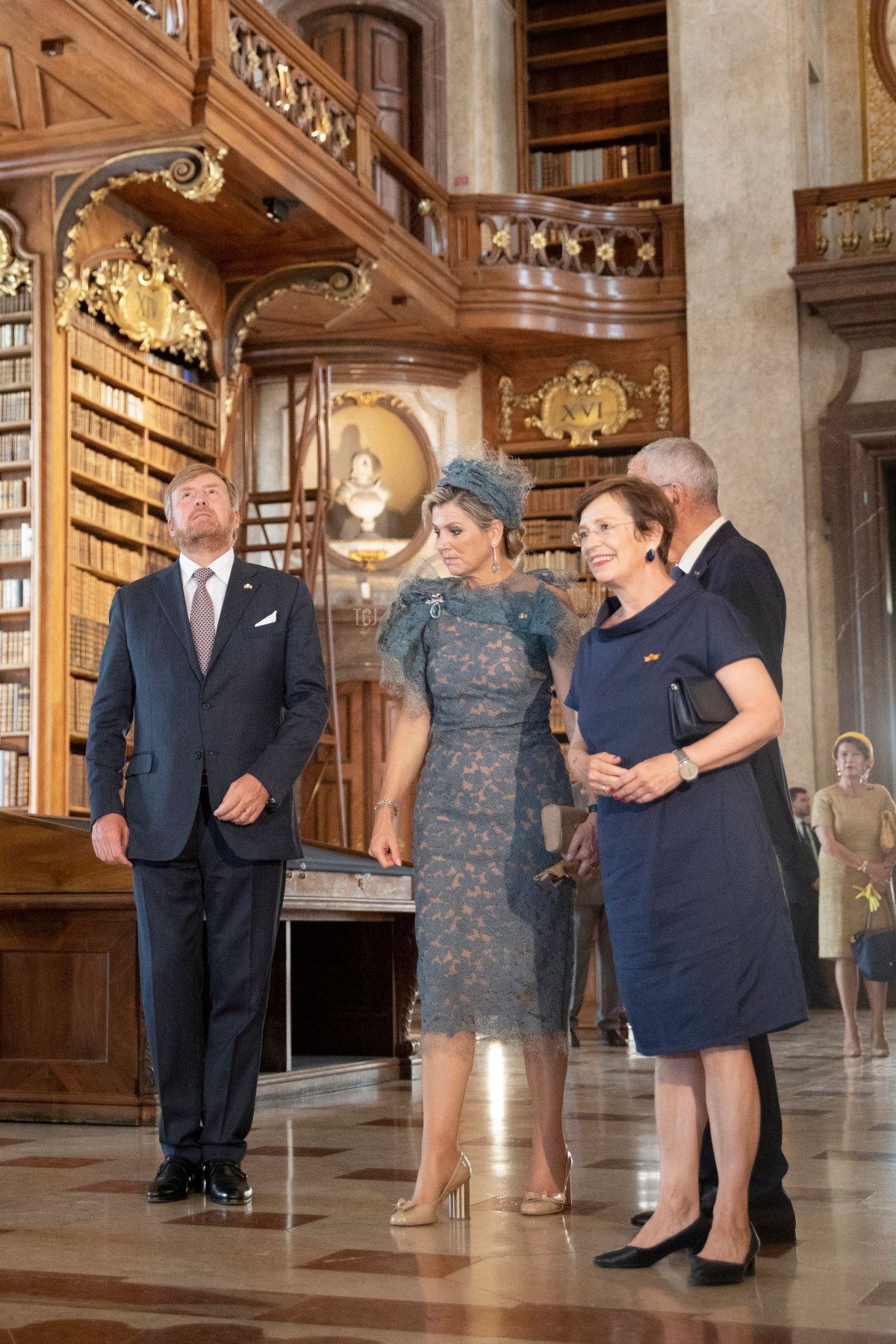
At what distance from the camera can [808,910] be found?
10.2 metres

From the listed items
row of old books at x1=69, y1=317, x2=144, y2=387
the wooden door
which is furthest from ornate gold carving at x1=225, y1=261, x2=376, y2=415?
the wooden door

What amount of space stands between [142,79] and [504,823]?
18.3ft

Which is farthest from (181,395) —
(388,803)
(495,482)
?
(388,803)

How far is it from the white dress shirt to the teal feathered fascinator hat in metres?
0.63

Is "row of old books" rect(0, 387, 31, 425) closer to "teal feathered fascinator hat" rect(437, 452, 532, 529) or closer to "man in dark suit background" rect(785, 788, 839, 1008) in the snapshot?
"man in dark suit background" rect(785, 788, 839, 1008)

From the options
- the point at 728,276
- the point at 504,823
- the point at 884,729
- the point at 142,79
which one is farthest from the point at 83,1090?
the point at 728,276

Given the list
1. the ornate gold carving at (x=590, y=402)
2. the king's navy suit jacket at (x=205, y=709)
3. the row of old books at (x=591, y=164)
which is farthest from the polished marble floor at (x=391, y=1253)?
the row of old books at (x=591, y=164)

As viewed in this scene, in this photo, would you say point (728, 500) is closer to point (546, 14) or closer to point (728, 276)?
point (728, 276)

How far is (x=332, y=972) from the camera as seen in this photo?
6.59 metres

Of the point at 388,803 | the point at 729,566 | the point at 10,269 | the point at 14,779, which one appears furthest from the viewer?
the point at 10,269

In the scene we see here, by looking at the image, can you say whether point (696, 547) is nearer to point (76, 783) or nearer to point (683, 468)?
point (683, 468)

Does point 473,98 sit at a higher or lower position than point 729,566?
higher

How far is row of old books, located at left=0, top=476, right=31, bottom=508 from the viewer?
8.41m

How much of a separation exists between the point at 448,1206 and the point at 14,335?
640cm
